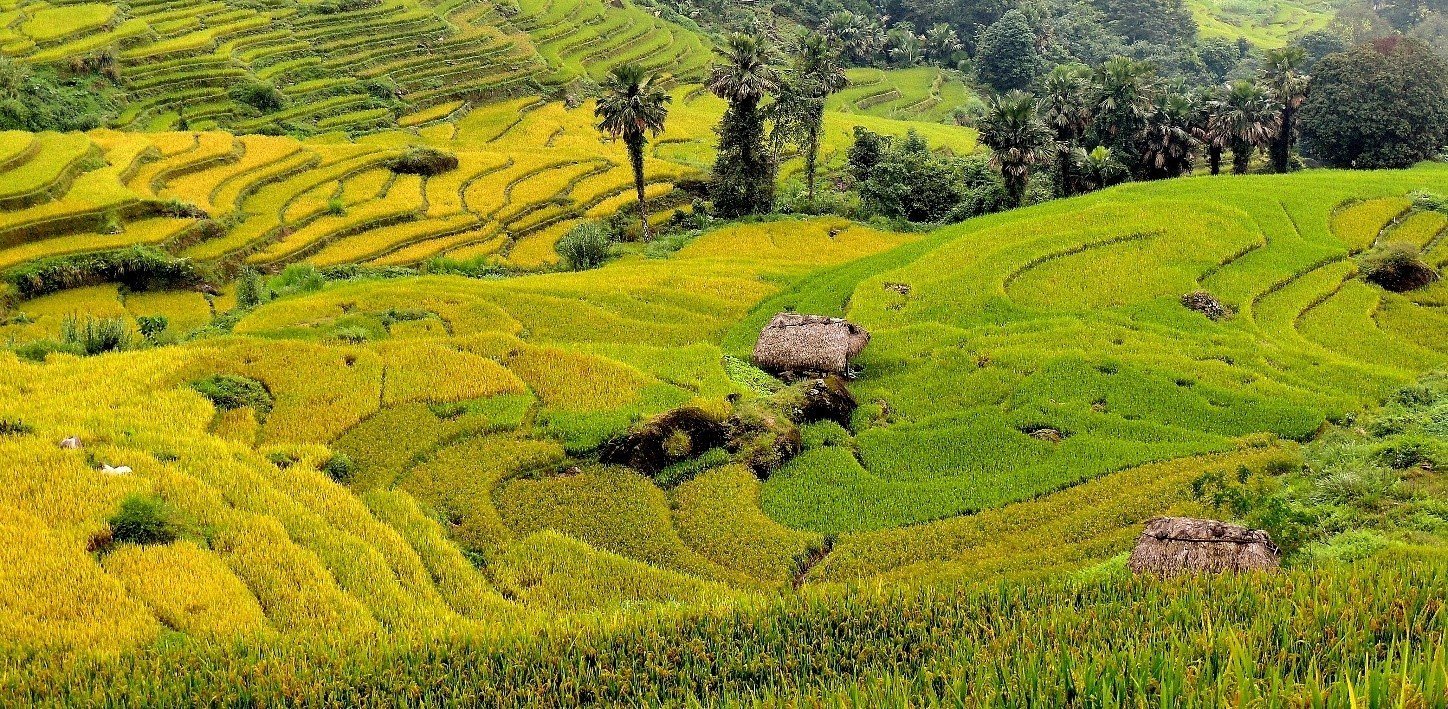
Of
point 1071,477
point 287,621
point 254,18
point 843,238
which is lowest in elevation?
point 843,238

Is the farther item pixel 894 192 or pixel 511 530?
pixel 894 192

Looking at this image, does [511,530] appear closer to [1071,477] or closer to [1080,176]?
[1071,477]

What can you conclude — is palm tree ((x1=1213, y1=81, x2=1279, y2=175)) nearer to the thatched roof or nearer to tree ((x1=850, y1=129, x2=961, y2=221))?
tree ((x1=850, y1=129, x2=961, y2=221))

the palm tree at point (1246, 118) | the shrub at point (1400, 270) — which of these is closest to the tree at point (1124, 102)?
the palm tree at point (1246, 118)

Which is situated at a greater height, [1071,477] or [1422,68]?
[1422,68]

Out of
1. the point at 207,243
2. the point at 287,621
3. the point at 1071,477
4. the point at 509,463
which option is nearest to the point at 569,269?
the point at 207,243

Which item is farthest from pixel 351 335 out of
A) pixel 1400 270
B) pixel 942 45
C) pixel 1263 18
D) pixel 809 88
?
pixel 1263 18

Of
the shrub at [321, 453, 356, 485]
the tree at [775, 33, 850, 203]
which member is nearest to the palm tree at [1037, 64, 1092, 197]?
the tree at [775, 33, 850, 203]

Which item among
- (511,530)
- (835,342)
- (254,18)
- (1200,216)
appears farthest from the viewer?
(254,18)
